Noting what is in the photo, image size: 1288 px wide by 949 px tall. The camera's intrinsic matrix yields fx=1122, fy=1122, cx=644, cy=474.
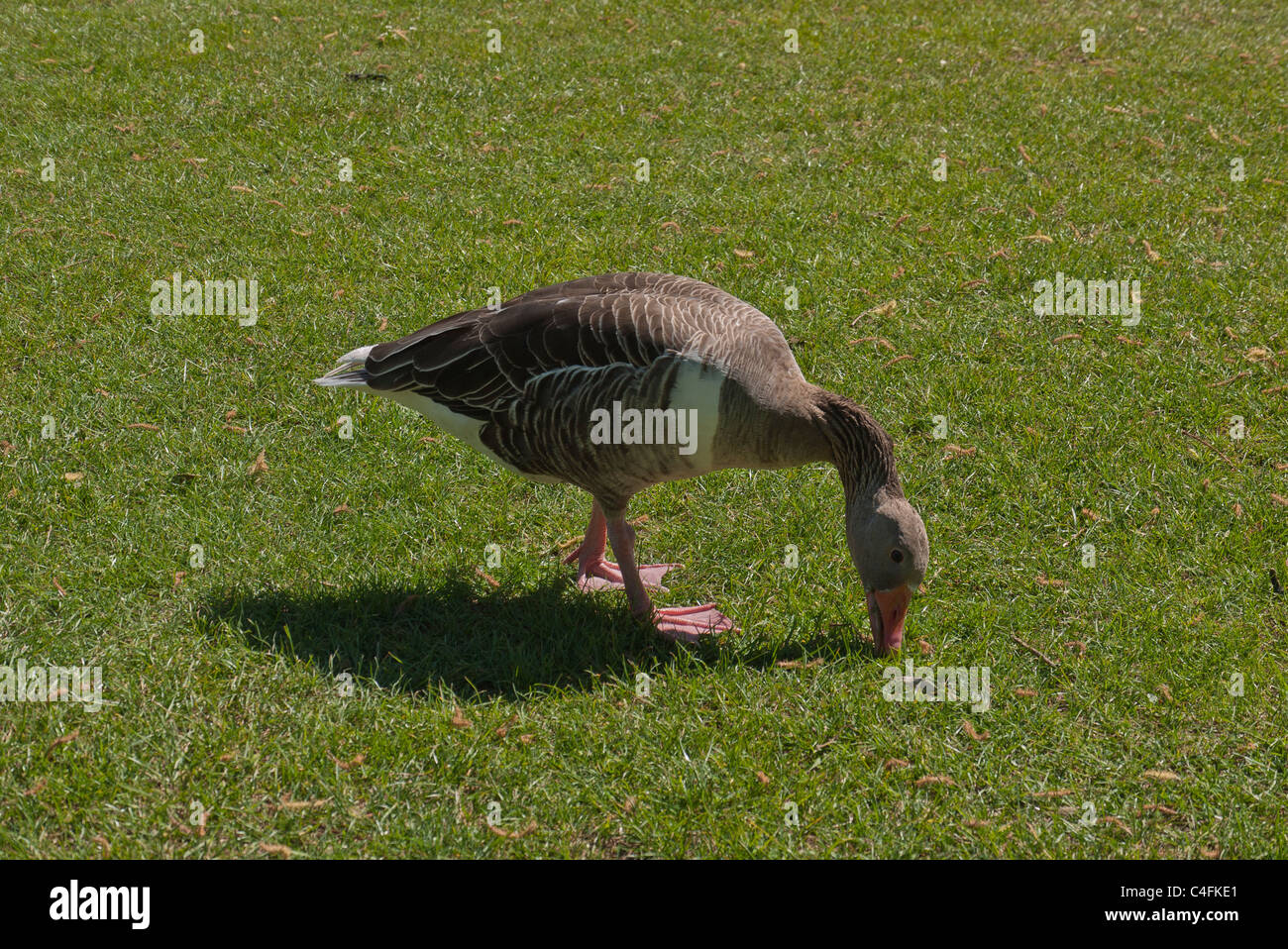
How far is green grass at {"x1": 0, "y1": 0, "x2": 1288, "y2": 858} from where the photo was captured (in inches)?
174

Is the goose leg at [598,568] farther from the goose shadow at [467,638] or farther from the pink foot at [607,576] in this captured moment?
the goose shadow at [467,638]

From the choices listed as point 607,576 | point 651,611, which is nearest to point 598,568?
point 607,576

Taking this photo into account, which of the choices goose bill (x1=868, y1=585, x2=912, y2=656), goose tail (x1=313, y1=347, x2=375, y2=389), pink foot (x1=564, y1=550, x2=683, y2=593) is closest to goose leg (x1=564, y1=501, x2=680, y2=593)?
pink foot (x1=564, y1=550, x2=683, y2=593)

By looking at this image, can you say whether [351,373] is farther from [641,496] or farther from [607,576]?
[641,496]

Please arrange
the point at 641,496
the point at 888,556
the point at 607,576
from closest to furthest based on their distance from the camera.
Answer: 1. the point at 888,556
2. the point at 607,576
3. the point at 641,496

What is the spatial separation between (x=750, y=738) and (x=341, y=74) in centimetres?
854

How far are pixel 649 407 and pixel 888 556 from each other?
1197 mm

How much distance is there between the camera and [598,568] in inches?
224

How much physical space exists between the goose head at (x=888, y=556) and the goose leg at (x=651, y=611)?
2.45ft

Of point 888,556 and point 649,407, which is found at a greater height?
point 649,407

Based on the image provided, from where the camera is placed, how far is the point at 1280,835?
424cm


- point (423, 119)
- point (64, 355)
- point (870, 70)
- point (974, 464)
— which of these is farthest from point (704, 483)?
point (870, 70)

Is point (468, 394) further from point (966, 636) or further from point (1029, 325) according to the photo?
point (1029, 325)

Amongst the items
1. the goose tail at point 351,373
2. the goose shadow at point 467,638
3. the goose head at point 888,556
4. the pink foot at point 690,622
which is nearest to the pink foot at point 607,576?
the goose shadow at point 467,638
